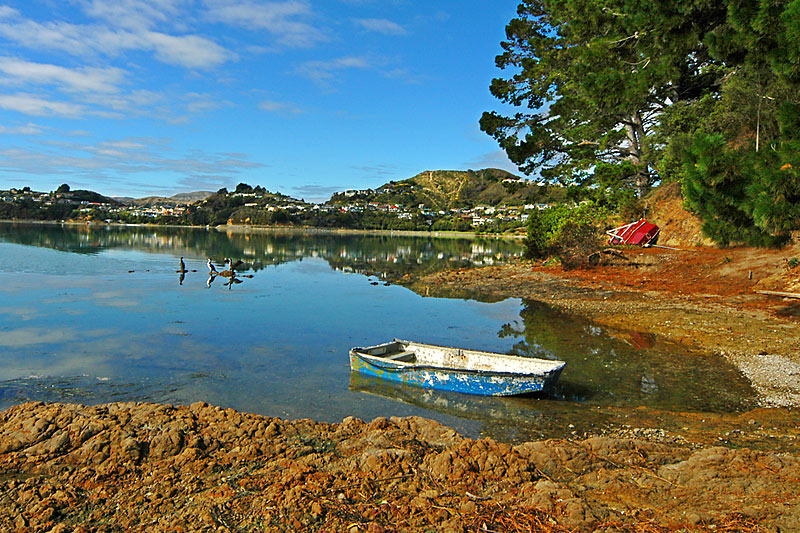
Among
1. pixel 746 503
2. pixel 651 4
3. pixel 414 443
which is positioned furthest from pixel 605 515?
pixel 651 4

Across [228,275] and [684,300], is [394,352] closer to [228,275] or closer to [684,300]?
[684,300]

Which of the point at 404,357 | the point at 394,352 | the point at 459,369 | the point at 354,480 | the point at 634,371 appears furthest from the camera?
the point at 394,352

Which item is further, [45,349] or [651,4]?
[45,349]

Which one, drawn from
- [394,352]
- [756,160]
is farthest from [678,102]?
[394,352]

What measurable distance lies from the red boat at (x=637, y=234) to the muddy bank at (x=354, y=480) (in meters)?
28.0

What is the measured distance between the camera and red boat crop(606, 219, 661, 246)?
3253cm

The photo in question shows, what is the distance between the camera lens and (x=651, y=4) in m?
11.1

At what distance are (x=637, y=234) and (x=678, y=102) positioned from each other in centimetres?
1003

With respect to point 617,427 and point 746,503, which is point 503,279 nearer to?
point 617,427

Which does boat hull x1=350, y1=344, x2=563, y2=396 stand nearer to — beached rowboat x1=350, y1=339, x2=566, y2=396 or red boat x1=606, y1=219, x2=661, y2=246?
beached rowboat x1=350, y1=339, x2=566, y2=396

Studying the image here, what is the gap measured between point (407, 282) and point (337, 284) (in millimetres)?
Answer: 4349

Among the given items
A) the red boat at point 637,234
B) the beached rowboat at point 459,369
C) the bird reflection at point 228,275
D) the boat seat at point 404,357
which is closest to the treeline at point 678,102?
the red boat at point 637,234

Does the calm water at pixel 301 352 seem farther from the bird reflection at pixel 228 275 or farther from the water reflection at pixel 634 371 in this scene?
the bird reflection at pixel 228 275

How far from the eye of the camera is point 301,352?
1495cm
